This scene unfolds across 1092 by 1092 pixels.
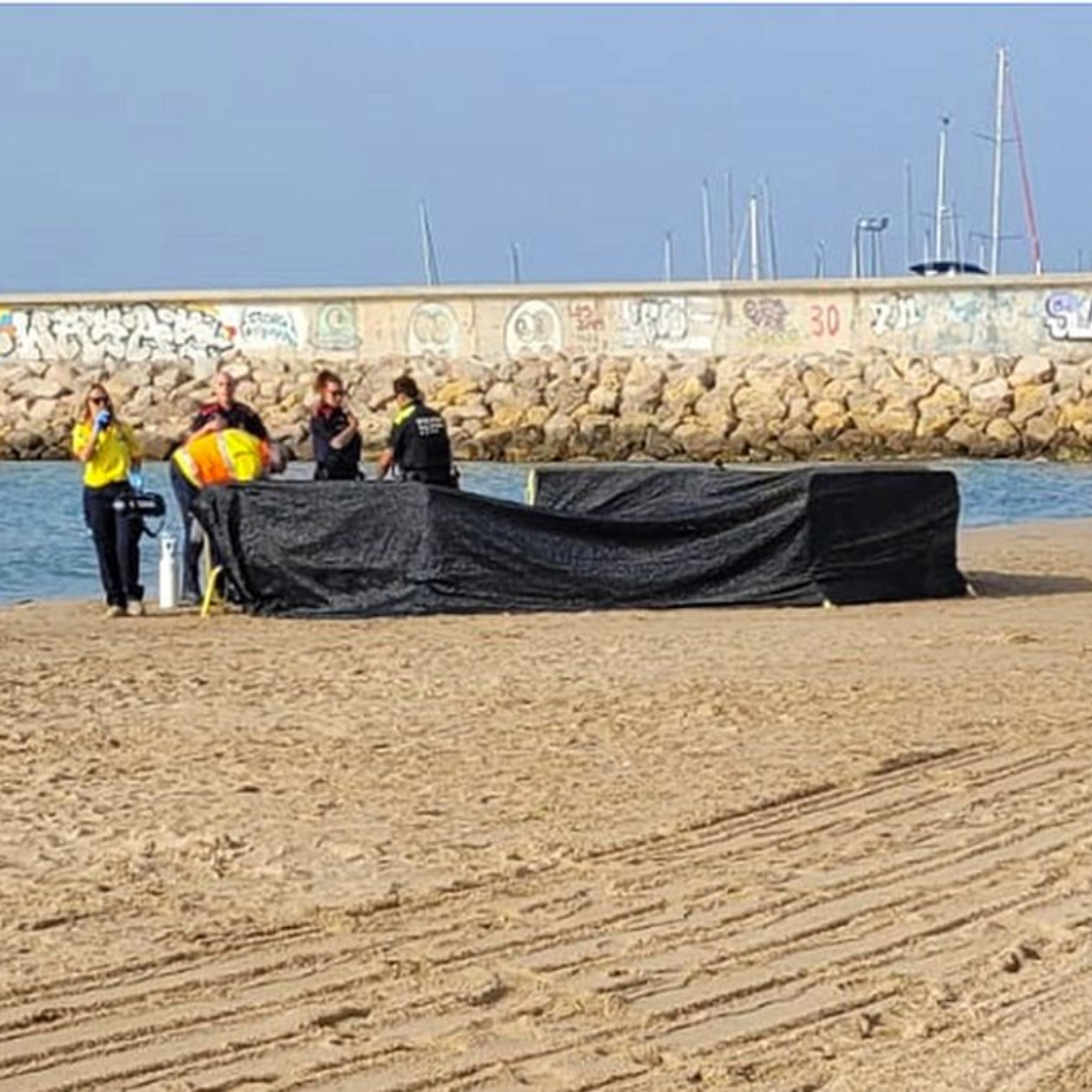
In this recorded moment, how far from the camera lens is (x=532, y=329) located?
52.2m

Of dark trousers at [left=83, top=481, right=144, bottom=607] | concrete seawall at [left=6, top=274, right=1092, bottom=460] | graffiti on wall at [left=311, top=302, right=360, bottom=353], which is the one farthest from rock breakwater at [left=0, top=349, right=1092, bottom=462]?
dark trousers at [left=83, top=481, right=144, bottom=607]

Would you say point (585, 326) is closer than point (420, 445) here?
No

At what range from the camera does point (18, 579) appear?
911 inches

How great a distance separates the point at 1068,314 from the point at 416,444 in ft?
109

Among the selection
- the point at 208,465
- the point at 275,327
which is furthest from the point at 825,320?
the point at 208,465

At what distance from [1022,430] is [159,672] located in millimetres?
36227

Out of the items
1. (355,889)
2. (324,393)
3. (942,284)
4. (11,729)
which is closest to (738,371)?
(942,284)

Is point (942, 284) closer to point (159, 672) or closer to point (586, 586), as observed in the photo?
point (586, 586)

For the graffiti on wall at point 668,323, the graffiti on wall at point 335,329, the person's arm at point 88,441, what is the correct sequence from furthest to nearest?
the graffiti on wall at point 335,329 < the graffiti on wall at point 668,323 < the person's arm at point 88,441

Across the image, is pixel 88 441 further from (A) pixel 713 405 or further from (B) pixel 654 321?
(B) pixel 654 321

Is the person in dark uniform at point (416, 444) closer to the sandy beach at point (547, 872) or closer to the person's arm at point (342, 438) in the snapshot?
the person's arm at point (342, 438)

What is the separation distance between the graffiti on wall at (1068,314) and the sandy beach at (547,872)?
3587 cm

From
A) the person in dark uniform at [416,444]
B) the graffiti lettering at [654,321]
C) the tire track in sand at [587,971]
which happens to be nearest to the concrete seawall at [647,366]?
the graffiti lettering at [654,321]

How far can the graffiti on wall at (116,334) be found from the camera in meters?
54.4
